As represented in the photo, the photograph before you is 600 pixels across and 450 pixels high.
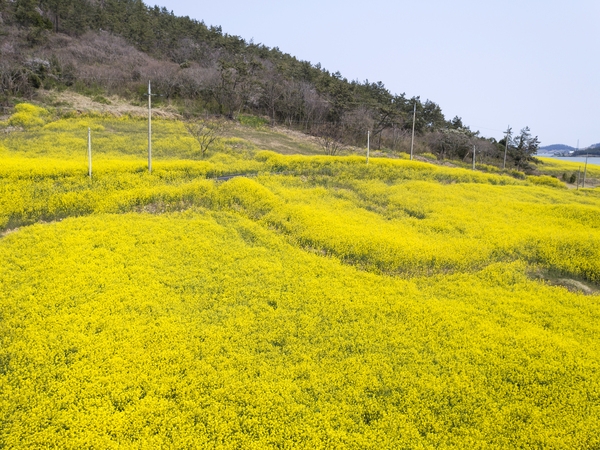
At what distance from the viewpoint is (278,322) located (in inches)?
405

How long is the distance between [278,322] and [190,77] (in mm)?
44675

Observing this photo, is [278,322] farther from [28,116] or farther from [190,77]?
[190,77]

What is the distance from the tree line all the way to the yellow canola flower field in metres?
21.4

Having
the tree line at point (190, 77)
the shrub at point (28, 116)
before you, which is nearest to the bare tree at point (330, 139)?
the tree line at point (190, 77)

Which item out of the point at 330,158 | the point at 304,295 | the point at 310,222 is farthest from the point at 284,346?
the point at 330,158

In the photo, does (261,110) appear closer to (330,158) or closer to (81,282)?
(330,158)

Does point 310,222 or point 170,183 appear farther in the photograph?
point 170,183

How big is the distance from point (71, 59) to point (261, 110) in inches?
920

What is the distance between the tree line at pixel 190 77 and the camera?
139 ft

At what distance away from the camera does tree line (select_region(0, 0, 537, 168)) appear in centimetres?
4250

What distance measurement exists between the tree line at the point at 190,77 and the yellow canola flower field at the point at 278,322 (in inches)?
841

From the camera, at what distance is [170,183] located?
21.1 meters

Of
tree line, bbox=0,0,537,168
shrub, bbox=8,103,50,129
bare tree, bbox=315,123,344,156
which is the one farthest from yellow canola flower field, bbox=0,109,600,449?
tree line, bbox=0,0,537,168

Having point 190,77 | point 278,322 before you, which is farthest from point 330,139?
point 278,322
